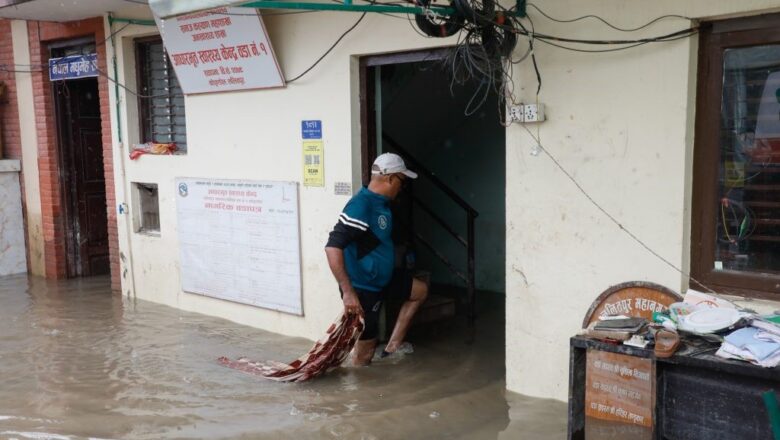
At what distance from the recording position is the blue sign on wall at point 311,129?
21.7ft

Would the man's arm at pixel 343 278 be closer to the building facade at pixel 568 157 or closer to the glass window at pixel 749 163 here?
the building facade at pixel 568 157

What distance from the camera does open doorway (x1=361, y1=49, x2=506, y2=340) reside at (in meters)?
8.23

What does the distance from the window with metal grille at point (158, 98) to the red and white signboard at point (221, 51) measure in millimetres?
652

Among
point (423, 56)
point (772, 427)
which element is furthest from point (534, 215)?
point (772, 427)

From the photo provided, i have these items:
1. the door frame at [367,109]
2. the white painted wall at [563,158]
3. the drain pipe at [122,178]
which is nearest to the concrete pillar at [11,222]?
the drain pipe at [122,178]

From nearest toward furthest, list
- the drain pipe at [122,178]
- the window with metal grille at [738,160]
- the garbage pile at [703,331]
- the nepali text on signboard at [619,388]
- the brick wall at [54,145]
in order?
the garbage pile at [703,331], the nepali text on signboard at [619,388], the window with metal grille at [738,160], the drain pipe at [122,178], the brick wall at [54,145]

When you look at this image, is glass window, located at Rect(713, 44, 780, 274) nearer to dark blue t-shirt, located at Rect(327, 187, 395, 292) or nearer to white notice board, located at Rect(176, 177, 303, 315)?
dark blue t-shirt, located at Rect(327, 187, 395, 292)

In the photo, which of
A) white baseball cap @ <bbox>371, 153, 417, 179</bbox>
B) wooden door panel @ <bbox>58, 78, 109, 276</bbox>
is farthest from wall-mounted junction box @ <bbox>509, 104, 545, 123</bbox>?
wooden door panel @ <bbox>58, 78, 109, 276</bbox>

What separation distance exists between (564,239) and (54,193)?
7.42 meters

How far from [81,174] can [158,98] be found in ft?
7.70

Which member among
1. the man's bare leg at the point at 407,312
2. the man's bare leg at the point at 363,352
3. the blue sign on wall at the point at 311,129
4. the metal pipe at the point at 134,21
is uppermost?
the metal pipe at the point at 134,21

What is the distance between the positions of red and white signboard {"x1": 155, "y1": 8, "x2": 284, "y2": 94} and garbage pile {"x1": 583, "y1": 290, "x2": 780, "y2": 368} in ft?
13.0

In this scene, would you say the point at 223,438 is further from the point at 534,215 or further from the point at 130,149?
the point at 130,149

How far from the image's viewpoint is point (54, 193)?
9.98 meters
